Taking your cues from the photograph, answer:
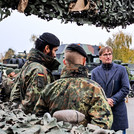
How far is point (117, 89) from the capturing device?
10.4ft

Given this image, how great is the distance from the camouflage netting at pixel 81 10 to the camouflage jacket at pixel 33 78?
551 millimetres

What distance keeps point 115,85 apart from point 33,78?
4.83 ft

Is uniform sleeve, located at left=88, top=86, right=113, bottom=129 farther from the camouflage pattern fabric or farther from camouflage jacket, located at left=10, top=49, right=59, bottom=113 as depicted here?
the camouflage pattern fabric

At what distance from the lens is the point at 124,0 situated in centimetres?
312

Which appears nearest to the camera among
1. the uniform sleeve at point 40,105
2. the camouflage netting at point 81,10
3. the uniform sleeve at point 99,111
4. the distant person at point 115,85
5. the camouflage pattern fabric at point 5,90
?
the uniform sleeve at point 99,111

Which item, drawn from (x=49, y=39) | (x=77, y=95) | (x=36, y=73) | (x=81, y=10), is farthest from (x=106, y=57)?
(x=77, y=95)

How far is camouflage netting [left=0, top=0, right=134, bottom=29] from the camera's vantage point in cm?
243

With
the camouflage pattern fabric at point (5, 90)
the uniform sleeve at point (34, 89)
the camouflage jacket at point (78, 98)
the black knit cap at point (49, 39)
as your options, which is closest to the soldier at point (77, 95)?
the camouflage jacket at point (78, 98)

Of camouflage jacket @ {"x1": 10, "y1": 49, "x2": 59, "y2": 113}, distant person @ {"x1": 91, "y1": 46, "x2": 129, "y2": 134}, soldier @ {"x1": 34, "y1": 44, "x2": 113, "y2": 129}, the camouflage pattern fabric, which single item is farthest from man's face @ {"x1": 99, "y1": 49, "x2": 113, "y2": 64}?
soldier @ {"x1": 34, "y1": 44, "x2": 113, "y2": 129}

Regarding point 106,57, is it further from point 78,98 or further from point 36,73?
point 78,98

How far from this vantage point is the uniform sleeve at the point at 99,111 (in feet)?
5.39

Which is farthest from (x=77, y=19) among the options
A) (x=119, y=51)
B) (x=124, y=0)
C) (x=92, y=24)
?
(x=119, y=51)

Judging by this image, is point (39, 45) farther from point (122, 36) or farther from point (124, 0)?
point (122, 36)

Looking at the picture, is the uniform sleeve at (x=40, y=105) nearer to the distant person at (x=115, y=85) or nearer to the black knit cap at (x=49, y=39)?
the black knit cap at (x=49, y=39)
